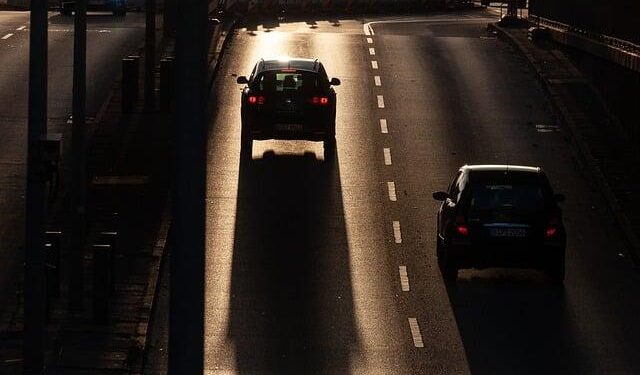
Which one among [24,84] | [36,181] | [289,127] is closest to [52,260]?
[36,181]

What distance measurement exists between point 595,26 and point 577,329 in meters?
27.0

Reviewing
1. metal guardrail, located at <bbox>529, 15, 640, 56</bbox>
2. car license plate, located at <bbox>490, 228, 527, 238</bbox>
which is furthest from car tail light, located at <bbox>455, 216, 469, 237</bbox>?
metal guardrail, located at <bbox>529, 15, 640, 56</bbox>

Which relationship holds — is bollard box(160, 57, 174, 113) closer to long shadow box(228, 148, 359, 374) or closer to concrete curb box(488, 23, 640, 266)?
long shadow box(228, 148, 359, 374)

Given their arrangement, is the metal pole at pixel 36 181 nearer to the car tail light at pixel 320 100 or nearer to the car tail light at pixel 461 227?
the car tail light at pixel 461 227

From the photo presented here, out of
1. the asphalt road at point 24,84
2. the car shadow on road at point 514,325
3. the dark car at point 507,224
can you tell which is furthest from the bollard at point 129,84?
the dark car at point 507,224

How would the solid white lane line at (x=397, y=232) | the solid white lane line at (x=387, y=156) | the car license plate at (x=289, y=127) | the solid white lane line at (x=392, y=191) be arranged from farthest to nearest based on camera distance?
the solid white lane line at (x=387, y=156) → the car license plate at (x=289, y=127) → the solid white lane line at (x=392, y=191) → the solid white lane line at (x=397, y=232)

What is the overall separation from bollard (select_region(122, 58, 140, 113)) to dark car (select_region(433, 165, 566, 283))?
15346 mm

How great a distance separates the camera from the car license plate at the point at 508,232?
75.6 feet

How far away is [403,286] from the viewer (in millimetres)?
23594

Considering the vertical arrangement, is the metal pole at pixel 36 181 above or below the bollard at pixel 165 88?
above

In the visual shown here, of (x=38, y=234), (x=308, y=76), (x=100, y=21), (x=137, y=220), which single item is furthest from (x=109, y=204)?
(x=100, y=21)

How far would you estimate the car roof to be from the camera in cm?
3294

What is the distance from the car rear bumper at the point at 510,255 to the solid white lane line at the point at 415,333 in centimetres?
198

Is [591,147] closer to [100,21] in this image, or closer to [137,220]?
[137,220]
